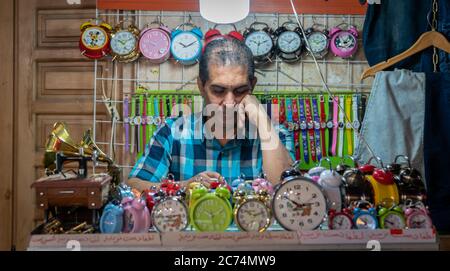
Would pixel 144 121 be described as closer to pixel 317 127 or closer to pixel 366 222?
pixel 317 127

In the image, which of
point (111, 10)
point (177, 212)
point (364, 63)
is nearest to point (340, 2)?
point (364, 63)

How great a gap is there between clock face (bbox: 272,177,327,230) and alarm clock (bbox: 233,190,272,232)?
2cm

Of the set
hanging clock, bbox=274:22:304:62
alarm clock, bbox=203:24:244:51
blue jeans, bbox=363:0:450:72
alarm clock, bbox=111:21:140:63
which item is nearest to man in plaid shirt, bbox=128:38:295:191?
alarm clock, bbox=203:24:244:51

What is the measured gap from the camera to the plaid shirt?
1.28 meters

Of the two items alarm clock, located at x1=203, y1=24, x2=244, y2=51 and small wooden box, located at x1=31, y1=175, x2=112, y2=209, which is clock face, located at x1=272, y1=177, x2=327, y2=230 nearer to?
small wooden box, located at x1=31, y1=175, x2=112, y2=209

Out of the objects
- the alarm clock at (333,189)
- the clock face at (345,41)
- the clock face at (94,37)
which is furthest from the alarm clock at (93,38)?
the alarm clock at (333,189)

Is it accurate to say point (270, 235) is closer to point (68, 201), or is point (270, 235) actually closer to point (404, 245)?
point (404, 245)

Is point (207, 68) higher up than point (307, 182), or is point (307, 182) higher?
point (207, 68)

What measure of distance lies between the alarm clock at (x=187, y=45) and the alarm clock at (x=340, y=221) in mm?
888

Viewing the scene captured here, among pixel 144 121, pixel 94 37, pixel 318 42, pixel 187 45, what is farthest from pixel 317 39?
pixel 94 37

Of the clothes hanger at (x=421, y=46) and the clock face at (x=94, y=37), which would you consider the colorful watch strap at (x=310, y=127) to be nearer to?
the clothes hanger at (x=421, y=46)

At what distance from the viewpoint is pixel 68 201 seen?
0.84 metres

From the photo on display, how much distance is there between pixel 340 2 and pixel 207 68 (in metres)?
0.52

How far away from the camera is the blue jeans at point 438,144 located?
1.33m
